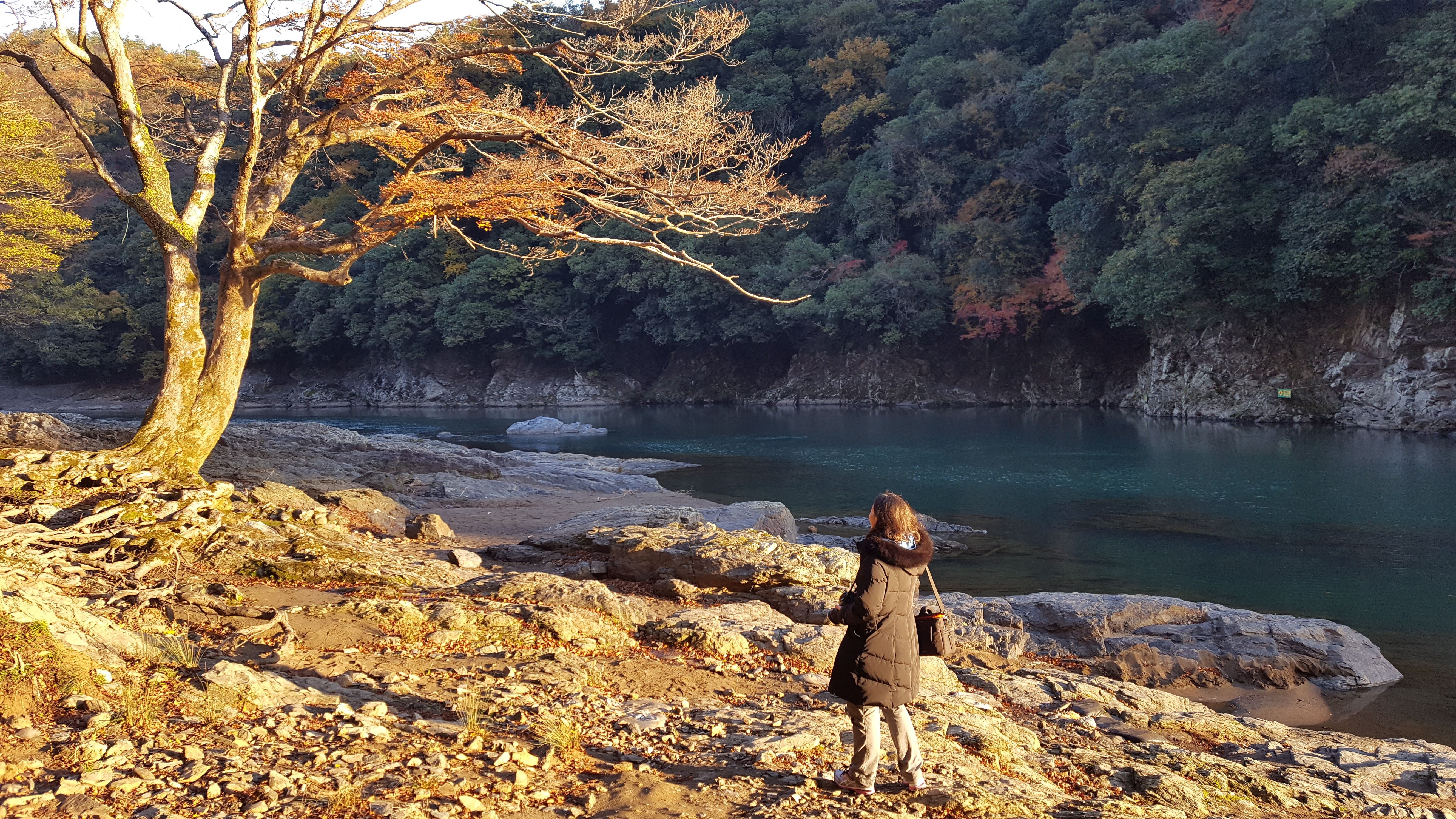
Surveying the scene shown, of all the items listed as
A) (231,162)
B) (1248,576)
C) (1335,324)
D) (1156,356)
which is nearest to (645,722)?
(1248,576)

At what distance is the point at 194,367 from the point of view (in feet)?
30.6

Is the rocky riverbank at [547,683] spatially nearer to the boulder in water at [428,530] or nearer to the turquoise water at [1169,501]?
the boulder in water at [428,530]

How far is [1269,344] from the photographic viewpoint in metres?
29.6

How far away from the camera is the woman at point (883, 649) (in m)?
4.00

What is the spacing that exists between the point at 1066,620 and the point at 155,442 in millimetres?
8821

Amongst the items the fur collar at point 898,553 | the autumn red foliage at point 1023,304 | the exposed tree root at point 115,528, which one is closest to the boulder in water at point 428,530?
the exposed tree root at point 115,528

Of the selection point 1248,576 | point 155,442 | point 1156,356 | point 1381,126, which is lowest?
point 1248,576

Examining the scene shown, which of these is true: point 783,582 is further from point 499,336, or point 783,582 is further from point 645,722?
point 499,336

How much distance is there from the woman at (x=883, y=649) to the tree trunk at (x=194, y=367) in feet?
24.9

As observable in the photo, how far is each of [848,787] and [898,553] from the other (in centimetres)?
103

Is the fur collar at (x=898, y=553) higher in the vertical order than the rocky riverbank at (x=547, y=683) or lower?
higher

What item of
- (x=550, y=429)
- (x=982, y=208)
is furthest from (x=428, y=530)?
(x=982, y=208)

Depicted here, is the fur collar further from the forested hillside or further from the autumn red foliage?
the autumn red foliage

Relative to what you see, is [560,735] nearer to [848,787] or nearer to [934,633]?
[848,787]
